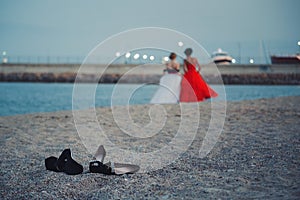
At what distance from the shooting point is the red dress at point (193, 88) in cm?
1530

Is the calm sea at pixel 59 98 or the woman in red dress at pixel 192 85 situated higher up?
the woman in red dress at pixel 192 85

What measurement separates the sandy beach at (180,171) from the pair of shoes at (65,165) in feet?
0.24

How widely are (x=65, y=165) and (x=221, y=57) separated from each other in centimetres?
5231

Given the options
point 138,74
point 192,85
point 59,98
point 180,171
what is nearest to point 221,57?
point 138,74

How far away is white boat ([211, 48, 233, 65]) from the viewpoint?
55.7 metres

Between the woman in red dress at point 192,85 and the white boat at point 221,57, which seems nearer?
the woman in red dress at point 192,85

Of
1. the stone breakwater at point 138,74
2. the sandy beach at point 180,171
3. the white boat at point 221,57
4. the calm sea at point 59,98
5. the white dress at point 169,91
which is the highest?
the white boat at point 221,57

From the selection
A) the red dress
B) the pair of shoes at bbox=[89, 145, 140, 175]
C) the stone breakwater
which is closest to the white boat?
the stone breakwater

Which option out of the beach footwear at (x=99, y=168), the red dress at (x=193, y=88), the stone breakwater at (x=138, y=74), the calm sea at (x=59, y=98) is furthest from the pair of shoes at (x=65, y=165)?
the stone breakwater at (x=138, y=74)

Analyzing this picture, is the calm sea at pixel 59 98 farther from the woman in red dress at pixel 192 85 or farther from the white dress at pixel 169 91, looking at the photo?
the white dress at pixel 169 91

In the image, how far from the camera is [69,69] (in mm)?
52031

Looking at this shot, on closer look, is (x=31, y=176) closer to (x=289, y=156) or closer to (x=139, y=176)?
(x=139, y=176)

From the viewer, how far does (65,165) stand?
209 inches

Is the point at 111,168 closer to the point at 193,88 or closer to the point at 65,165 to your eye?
the point at 65,165
